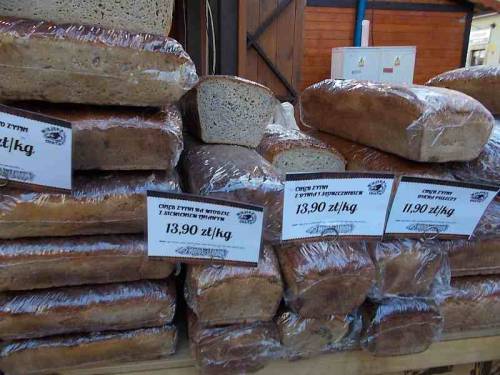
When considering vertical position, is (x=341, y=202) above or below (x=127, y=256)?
above

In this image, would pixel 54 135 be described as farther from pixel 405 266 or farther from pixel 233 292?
pixel 405 266

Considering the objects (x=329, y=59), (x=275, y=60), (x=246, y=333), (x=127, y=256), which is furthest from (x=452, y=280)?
(x=329, y=59)

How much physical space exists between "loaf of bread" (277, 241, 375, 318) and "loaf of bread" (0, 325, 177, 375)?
0.28 metres

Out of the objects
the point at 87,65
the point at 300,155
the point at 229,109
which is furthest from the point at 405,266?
the point at 87,65

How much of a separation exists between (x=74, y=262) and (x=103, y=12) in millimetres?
510

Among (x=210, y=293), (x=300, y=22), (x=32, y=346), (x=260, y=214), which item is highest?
(x=300, y=22)

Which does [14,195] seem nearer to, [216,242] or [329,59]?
[216,242]

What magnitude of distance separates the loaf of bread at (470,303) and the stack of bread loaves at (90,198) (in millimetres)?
651

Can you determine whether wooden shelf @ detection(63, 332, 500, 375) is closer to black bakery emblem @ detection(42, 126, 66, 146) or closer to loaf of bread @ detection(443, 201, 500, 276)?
loaf of bread @ detection(443, 201, 500, 276)

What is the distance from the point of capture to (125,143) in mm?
751

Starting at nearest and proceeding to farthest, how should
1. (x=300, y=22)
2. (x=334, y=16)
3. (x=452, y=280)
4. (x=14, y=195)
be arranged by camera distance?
(x=14, y=195), (x=452, y=280), (x=300, y=22), (x=334, y=16)

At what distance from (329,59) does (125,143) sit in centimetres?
446

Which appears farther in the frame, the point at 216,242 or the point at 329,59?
the point at 329,59

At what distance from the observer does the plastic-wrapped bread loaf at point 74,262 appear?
72cm
